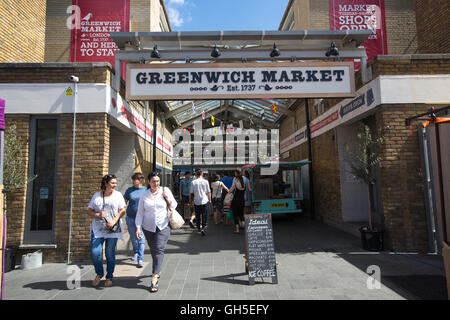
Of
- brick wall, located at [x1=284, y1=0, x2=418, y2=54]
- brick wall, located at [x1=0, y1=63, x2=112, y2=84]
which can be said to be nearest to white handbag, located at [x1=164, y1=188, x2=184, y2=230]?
brick wall, located at [x1=0, y1=63, x2=112, y2=84]

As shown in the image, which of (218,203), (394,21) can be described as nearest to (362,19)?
(394,21)

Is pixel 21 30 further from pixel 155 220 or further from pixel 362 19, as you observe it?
pixel 362 19

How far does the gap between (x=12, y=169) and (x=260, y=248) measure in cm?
469

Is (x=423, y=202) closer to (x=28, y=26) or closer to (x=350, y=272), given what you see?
(x=350, y=272)

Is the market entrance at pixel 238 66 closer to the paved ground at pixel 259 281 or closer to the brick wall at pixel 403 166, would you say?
the brick wall at pixel 403 166

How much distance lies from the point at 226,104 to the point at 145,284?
510 inches

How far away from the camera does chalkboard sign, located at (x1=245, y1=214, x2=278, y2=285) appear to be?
414cm

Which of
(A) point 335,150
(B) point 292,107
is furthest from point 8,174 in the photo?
(B) point 292,107

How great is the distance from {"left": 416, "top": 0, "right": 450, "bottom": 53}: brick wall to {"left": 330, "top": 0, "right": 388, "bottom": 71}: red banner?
230 cm

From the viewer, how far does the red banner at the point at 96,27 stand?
10.4m

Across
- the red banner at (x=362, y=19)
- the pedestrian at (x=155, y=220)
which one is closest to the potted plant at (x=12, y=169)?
the pedestrian at (x=155, y=220)

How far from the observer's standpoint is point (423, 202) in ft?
19.1

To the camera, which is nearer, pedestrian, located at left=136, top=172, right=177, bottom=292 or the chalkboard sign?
pedestrian, located at left=136, top=172, right=177, bottom=292

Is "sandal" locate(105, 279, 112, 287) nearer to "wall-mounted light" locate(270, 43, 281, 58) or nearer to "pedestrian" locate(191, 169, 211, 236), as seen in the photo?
"pedestrian" locate(191, 169, 211, 236)
